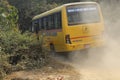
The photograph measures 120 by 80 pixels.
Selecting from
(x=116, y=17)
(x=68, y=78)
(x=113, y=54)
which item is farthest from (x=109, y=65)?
(x=116, y=17)

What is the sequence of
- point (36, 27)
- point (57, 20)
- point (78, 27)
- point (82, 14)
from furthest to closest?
1. point (36, 27)
2. point (57, 20)
3. point (82, 14)
4. point (78, 27)

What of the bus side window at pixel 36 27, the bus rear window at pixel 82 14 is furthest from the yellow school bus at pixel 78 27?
the bus side window at pixel 36 27

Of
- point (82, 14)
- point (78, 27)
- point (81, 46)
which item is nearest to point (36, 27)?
point (82, 14)

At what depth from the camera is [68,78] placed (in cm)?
1043

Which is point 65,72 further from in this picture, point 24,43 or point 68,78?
point 24,43

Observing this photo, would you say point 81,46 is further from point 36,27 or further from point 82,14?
point 36,27

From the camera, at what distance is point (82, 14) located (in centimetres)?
1432

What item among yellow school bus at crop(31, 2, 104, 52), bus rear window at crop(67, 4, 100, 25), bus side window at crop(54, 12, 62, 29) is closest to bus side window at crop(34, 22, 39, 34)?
bus side window at crop(54, 12, 62, 29)

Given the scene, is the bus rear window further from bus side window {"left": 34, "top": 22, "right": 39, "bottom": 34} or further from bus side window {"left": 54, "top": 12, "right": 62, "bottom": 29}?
bus side window {"left": 34, "top": 22, "right": 39, "bottom": 34}

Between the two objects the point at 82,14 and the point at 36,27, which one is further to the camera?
the point at 36,27

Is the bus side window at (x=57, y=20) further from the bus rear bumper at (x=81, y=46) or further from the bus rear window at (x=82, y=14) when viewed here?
the bus rear bumper at (x=81, y=46)

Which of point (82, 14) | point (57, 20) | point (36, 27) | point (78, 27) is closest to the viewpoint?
point (78, 27)

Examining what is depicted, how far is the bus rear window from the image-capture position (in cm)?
1421

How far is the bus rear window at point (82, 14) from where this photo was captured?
14210mm
